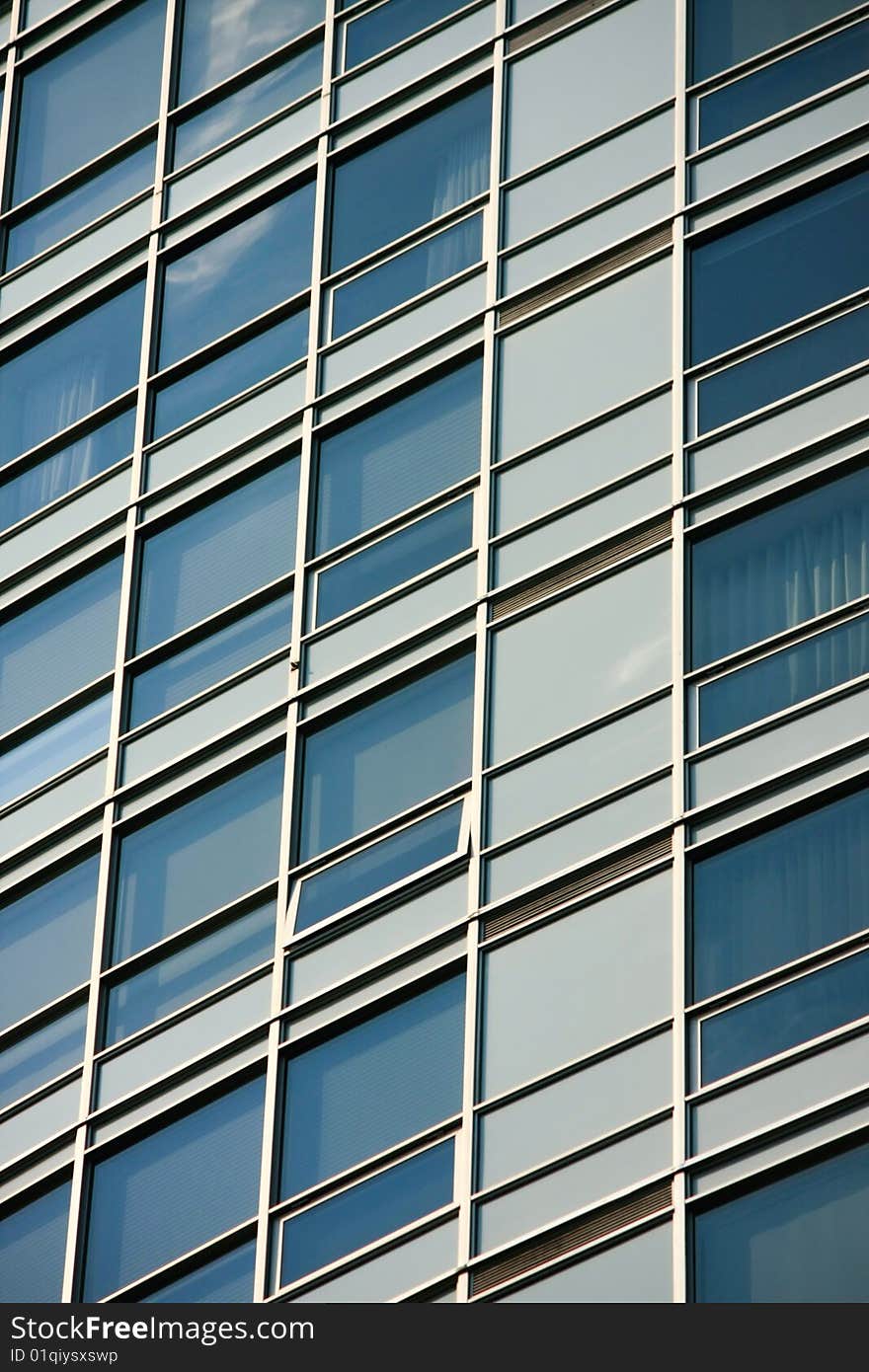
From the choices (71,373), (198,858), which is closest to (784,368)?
(198,858)

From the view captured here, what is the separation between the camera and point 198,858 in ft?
77.0

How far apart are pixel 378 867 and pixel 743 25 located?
8479 millimetres

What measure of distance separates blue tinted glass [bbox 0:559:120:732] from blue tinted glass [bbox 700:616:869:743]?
6.11 meters

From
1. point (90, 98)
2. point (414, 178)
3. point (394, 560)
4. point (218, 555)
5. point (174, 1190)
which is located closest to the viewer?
point (174, 1190)

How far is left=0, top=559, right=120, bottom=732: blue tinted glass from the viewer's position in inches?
985

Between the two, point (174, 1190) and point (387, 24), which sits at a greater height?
point (387, 24)

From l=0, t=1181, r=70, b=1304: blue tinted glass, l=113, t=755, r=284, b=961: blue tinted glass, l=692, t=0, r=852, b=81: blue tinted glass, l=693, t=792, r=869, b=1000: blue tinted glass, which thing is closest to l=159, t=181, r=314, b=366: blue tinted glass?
l=692, t=0, r=852, b=81: blue tinted glass

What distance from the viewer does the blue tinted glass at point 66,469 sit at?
26.0 m

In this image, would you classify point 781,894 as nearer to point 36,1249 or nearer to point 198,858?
point 198,858

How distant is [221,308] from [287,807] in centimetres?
564

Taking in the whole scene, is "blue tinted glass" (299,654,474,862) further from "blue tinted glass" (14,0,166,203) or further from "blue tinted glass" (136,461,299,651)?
"blue tinted glass" (14,0,166,203)

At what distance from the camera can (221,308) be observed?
26.0m

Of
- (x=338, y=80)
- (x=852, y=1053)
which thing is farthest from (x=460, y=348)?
(x=852, y=1053)
